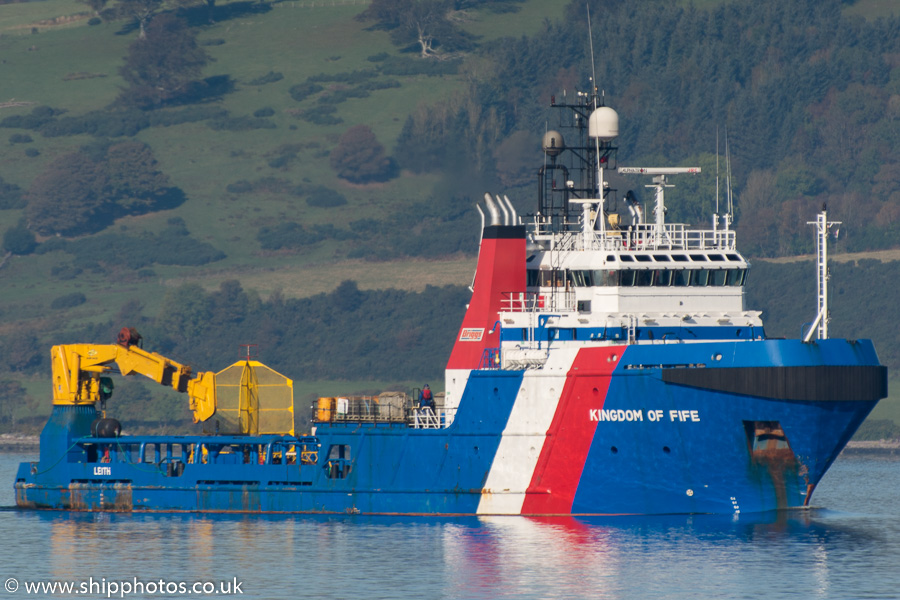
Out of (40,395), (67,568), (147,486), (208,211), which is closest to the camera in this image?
(67,568)

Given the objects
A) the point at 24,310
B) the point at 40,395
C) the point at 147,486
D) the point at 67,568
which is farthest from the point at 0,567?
the point at 24,310

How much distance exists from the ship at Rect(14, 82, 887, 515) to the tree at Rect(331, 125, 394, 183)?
13084 cm

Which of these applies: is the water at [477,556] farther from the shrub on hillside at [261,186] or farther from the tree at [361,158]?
the shrub on hillside at [261,186]

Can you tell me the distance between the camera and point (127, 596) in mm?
39156

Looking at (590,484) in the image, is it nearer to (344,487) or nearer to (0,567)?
(344,487)

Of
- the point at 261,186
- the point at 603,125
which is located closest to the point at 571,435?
the point at 603,125

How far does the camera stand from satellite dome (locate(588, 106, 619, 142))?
174 ft

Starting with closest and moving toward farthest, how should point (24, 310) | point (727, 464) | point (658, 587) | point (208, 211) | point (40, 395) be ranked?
point (658, 587) → point (727, 464) → point (40, 395) → point (24, 310) → point (208, 211)

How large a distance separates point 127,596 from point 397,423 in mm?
13540

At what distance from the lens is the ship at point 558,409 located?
1785 inches

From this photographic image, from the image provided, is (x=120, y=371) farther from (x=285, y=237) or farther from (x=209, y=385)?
(x=285, y=237)

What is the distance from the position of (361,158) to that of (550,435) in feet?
467

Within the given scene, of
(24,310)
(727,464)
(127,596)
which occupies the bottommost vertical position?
(127,596)

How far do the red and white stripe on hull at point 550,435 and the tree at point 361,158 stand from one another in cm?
13950
